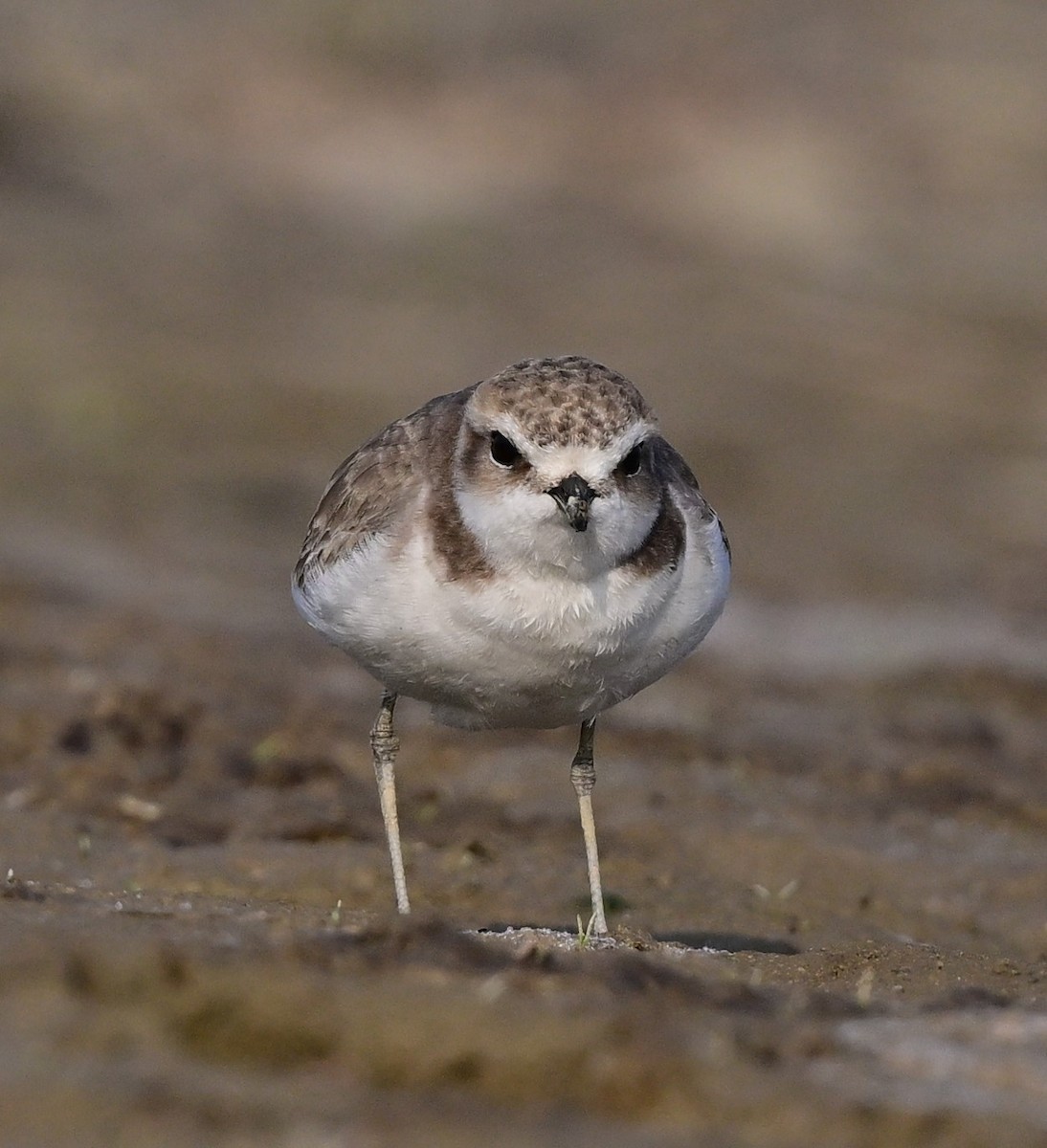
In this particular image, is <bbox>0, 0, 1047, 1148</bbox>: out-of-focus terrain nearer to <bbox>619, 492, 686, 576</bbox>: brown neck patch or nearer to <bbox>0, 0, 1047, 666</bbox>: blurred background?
<bbox>0, 0, 1047, 666</bbox>: blurred background

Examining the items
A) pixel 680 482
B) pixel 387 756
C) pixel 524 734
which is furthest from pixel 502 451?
pixel 524 734

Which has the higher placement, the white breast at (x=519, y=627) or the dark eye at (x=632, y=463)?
the dark eye at (x=632, y=463)

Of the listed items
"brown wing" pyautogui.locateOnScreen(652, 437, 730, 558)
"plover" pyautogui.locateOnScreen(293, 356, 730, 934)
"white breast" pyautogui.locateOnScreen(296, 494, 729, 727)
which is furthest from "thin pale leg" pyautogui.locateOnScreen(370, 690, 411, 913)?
"brown wing" pyautogui.locateOnScreen(652, 437, 730, 558)

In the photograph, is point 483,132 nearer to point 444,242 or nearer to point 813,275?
point 444,242

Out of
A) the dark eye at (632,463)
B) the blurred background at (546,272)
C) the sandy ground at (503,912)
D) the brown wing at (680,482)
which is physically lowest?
the sandy ground at (503,912)

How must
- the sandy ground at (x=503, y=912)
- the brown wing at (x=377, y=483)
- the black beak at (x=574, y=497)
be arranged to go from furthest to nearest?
the brown wing at (x=377, y=483) < the black beak at (x=574, y=497) < the sandy ground at (x=503, y=912)

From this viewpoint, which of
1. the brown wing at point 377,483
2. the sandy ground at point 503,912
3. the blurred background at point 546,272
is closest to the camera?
the sandy ground at point 503,912

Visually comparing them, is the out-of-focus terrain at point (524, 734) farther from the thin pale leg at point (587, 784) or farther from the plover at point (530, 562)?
the plover at point (530, 562)

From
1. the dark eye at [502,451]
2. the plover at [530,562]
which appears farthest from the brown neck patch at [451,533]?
the dark eye at [502,451]
